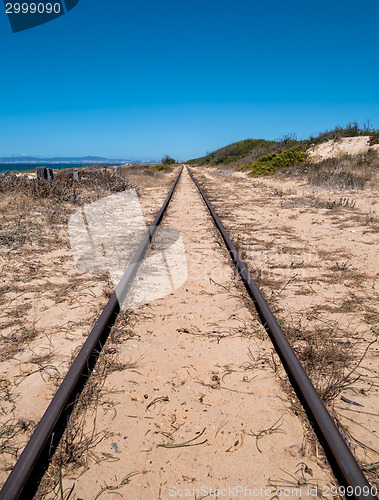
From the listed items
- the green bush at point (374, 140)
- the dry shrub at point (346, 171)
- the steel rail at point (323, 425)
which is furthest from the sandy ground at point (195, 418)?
the green bush at point (374, 140)

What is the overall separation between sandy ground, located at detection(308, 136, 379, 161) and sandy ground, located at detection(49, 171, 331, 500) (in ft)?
59.9

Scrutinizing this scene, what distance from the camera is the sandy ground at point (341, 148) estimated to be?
60.4 feet

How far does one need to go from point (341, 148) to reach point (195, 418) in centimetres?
2079

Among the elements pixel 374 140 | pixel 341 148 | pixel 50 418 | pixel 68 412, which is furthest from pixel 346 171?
pixel 50 418

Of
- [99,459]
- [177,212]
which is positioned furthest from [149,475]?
[177,212]

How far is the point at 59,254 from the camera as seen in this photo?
569 centimetres

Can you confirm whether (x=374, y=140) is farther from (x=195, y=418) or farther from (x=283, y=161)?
(x=195, y=418)

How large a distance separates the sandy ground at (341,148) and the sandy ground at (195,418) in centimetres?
1825

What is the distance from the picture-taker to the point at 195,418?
225 centimetres

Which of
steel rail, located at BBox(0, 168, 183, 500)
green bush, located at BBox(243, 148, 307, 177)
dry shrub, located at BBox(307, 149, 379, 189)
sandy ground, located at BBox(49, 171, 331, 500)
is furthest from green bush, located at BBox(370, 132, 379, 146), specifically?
steel rail, located at BBox(0, 168, 183, 500)

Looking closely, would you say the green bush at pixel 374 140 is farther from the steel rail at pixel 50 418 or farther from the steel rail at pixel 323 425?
the steel rail at pixel 50 418

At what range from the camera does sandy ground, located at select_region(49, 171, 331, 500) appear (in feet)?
Answer: 5.94

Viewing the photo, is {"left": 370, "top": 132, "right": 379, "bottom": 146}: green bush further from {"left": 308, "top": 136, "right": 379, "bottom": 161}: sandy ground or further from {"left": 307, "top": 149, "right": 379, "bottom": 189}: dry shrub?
{"left": 307, "top": 149, "right": 379, "bottom": 189}: dry shrub

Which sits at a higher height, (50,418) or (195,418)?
(50,418)
